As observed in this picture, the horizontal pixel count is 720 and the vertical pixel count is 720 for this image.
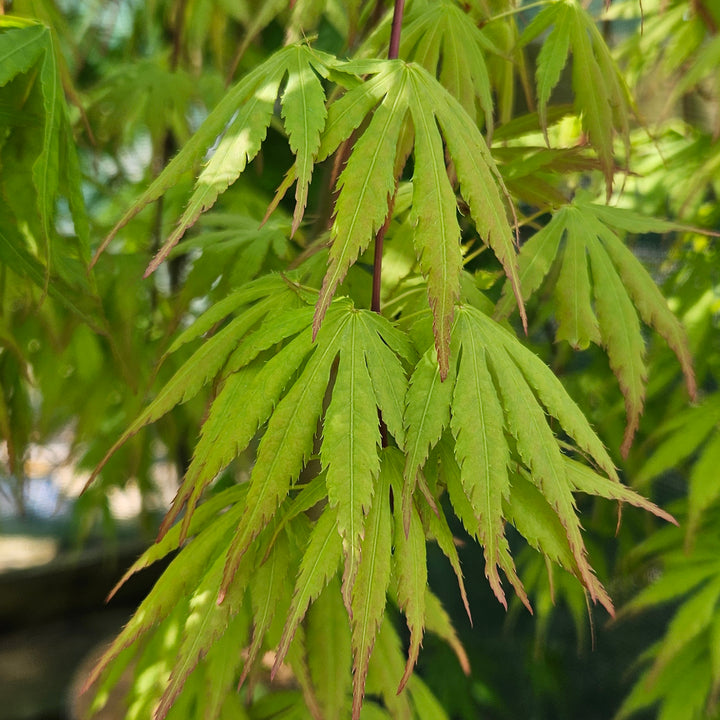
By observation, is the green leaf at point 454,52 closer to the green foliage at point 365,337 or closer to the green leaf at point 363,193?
the green foliage at point 365,337

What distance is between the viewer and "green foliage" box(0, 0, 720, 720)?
32 centimetres

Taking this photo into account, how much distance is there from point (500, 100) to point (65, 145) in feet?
1.00

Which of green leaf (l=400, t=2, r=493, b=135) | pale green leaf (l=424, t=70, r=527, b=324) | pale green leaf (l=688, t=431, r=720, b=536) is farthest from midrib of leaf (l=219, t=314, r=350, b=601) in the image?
pale green leaf (l=688, t=431, r=720, b=536)

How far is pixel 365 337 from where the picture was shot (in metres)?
0.34

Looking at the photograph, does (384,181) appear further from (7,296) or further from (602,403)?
(602,403)

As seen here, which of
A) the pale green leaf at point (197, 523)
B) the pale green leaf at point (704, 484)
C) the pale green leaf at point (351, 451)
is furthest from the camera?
the pale green leaf at point (704, 484)

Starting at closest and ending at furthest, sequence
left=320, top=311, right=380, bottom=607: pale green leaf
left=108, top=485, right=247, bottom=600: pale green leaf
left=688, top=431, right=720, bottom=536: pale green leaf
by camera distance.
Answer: left=320, top=311, right=380, bottom=607: pale green leaf, left=108, top=485, right=247, bottom=600: pale green leaf, left=688, top=431, right=720, bottom=536: pale green leaf

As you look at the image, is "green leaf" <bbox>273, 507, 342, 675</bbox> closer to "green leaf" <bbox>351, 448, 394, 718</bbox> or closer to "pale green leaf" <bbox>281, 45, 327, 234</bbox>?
"green leaf" <bbox>351, 448, 394, 718</bbox>

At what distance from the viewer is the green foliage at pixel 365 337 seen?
317 millimetres

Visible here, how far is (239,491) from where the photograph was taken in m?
0.43

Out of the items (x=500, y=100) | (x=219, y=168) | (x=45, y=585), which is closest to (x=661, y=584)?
(x=500, y=100)

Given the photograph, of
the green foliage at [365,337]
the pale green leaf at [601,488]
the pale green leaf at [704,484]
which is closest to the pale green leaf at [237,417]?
the green foliage at [365,337]

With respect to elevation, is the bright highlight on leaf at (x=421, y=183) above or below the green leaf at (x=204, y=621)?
above

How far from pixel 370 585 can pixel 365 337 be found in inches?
4.1
